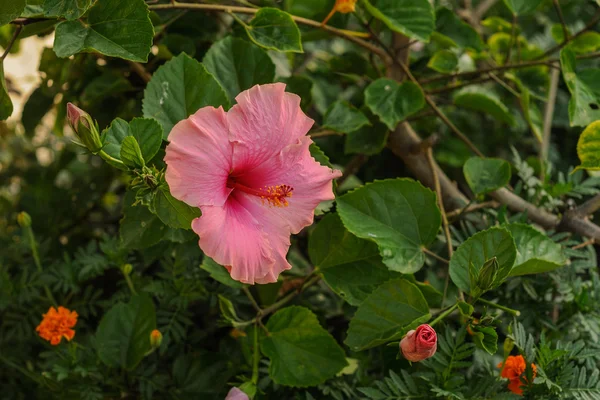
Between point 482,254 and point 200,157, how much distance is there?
0.32 meters

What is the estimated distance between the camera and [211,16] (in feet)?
3.12

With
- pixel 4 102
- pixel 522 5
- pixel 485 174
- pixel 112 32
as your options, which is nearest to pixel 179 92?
pixel 112 32

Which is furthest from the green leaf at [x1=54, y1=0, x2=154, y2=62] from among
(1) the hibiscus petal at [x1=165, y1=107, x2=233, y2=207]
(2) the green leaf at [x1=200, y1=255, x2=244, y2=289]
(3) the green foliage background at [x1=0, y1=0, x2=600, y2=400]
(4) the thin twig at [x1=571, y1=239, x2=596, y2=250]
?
(4) the thin twig at [x1=571, y1=239, x2=596, y2=250]

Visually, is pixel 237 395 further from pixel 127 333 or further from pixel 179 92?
pixel 179 92

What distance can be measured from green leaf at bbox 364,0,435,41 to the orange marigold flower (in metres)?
0.42

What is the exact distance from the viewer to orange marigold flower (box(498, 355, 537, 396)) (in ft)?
2.18

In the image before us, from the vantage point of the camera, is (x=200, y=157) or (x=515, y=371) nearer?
(x=200, y=157)

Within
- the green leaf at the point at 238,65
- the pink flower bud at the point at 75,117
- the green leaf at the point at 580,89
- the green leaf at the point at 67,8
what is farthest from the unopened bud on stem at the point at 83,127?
the green leaf at the point at 580,89

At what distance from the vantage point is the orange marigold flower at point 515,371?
0.66m

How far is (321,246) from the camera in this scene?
0.77m

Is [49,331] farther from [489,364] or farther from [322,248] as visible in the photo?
[489,364]

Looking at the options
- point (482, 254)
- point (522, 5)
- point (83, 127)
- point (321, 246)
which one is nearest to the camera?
point (83, 127)

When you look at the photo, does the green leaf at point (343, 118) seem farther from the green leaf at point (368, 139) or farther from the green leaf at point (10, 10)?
the green leaf at point (10, 10)

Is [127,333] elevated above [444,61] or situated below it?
below
